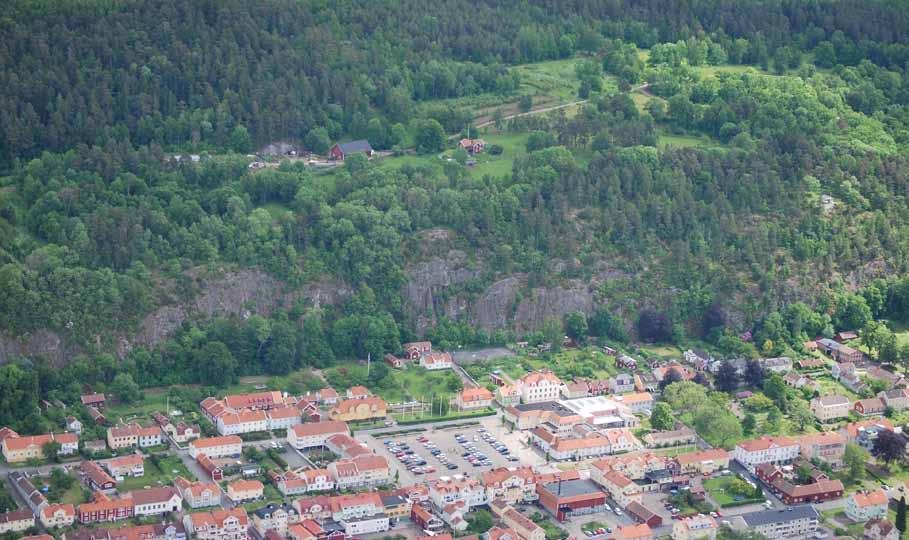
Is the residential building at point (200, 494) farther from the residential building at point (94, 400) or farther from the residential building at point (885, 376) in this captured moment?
the residential building at point (885, 376)

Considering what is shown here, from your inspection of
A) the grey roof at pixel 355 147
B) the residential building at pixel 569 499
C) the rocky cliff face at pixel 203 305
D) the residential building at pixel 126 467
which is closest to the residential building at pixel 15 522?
the residential building at pixel 126 467

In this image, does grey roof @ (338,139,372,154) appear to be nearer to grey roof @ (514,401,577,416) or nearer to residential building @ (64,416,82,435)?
grey roof @ (514,401,577,416)

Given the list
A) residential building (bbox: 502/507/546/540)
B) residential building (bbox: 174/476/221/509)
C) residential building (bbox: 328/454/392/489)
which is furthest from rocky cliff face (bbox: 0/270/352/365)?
residential building (bbox: 502/507/546/540)

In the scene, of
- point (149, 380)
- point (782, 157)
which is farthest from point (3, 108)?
Answer: point (782, 157)

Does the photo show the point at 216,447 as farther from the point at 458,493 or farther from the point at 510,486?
the point at 510,486

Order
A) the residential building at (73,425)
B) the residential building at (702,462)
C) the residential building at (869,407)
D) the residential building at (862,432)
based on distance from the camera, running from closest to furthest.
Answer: the residential building at (702,462) < the residential building at (73,425) < the residential building at (862,432) < the residential building at (869,407)

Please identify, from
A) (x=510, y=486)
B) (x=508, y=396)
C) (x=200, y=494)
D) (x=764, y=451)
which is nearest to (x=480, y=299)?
(x=508, y=396)

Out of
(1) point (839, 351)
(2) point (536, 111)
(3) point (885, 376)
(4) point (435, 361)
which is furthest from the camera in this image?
(2) point (536, 111)
